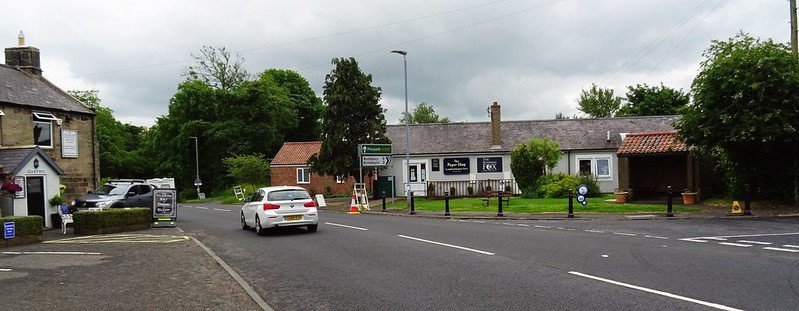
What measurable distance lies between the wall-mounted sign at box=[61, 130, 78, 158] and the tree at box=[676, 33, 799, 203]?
25.1m

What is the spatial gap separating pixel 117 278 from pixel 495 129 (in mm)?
34416

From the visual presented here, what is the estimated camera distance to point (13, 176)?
782 inches

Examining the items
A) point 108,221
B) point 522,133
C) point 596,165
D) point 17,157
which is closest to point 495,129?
point 522,133

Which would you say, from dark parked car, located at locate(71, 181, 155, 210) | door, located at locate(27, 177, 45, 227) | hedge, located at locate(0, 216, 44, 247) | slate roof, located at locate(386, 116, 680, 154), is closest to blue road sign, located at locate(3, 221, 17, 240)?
hedge, located at locate(0, 216, 44, 247)

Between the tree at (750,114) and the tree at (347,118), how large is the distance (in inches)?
833

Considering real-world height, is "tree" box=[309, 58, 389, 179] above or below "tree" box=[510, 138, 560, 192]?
above

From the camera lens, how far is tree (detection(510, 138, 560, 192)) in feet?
109

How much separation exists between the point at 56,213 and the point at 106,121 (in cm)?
6377

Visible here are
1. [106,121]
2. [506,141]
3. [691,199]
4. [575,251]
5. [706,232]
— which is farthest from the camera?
[106,121]

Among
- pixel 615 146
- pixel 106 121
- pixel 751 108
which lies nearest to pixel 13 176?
pixel 751 108

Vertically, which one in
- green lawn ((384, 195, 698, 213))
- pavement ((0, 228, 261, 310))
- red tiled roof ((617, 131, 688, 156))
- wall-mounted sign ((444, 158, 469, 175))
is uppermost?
red tiled roof ((617, 131, 688, 156))

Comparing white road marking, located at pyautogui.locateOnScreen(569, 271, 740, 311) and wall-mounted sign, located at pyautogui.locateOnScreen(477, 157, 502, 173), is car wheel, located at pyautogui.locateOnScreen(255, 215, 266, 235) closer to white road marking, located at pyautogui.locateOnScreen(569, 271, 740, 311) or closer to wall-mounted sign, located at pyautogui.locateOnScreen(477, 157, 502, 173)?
white road marking, located at pyautogui.locateOnScreen(569, 271, 740, 311)

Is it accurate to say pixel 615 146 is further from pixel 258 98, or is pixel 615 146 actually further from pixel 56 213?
pixel 258 98

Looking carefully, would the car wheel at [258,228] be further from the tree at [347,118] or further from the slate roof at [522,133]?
the slate roof at [522,133]
